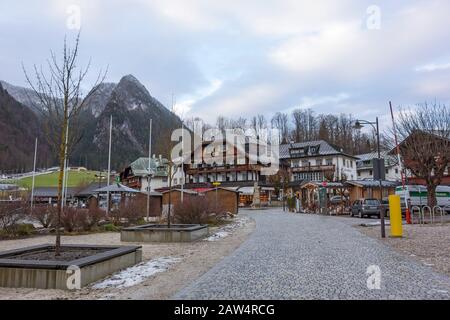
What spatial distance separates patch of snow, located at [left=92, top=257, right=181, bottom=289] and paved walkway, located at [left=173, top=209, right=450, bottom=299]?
4.40ft

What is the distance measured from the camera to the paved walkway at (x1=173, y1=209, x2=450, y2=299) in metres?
6.22

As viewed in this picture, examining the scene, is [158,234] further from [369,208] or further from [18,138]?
[18,138]

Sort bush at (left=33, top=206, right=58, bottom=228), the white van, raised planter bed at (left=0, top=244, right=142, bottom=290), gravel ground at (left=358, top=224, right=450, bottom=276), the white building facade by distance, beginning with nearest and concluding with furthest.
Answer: raised planter bed at (left=0, top=244, right=142, bottom=290), gravel ground at (left=358, top=224, right=450, bottom=276), bush at (left=33, top=206, right=58, bottom=228), the white van, the white building facade

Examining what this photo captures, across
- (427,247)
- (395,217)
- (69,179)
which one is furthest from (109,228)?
(69,179)

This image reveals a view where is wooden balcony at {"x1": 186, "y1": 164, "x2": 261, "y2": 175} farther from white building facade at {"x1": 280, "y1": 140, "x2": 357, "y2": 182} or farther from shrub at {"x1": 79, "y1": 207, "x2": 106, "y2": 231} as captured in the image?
shrub at {"x1": 79, "y1": 207, "x2": 106, "y2": 231}

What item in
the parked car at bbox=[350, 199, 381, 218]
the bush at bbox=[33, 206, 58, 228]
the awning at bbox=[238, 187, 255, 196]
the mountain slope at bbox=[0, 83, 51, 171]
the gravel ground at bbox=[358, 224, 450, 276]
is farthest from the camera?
the mountain slope at bbox=[0, 83, 51, 171]

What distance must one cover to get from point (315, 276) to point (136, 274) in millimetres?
3886

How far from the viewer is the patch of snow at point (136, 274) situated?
7.49 metres

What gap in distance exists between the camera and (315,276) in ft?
25.0

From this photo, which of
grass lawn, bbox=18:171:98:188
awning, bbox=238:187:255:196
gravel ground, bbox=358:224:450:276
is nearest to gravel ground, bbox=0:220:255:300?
gravel ground, bbox=358:224:450:276

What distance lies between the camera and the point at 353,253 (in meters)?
10.7
